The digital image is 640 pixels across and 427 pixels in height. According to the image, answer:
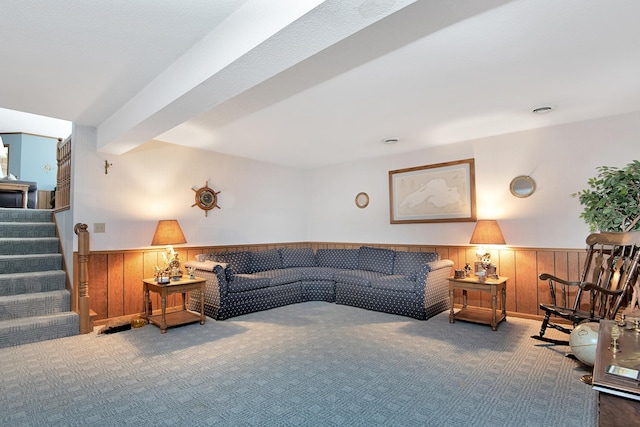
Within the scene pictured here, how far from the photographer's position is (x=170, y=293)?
12.6 feet

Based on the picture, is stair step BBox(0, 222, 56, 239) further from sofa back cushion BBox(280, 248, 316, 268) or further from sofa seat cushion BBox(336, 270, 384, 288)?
sofa seat cushion BBox(336, 270, 384, 288)

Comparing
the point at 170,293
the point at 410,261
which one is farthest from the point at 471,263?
the point at 170,293

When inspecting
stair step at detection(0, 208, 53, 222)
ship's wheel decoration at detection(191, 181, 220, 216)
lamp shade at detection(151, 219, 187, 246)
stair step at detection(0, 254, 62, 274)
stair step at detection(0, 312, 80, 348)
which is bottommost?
stair step at detection(0, 312, 80, 348)

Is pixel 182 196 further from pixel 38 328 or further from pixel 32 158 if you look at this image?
pixel 32 158

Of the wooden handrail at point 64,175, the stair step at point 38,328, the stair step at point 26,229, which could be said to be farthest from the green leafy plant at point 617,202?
the stair step at point 26,229

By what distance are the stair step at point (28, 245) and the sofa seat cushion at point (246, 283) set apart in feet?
7.81

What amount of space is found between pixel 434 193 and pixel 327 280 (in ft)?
6.69

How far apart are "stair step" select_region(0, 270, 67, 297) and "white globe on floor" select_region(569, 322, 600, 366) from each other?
527 cm

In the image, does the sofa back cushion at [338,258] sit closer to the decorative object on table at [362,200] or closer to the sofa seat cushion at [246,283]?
the decorative object on table at [362,200]

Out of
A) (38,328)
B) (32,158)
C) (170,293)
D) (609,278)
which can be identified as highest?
(32,158)

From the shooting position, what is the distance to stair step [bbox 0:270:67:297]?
3.75 metres

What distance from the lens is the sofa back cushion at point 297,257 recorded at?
5.71m

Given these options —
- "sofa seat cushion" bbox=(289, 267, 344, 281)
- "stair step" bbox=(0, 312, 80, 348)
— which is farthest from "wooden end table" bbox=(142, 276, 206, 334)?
"sofa seat cushion" bbox=(289, 267, 344, 281)

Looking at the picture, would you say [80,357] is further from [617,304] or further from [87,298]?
[617,304]
